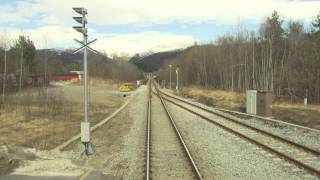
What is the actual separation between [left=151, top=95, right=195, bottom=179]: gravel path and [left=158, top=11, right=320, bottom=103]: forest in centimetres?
3869

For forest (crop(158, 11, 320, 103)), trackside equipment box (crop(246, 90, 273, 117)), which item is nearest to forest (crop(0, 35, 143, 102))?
trackside equipment box (crop(246, 90, 273, 117))

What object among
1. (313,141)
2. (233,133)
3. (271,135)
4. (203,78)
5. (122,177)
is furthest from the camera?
(203,78)

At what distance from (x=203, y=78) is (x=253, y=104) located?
92557 mm

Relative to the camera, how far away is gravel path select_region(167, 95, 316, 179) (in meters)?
12.6

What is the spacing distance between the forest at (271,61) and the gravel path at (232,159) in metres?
38.9

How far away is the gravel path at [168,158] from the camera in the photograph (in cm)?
1270

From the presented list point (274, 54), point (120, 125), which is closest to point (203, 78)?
point (274, 54)

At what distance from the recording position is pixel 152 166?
1386 cm

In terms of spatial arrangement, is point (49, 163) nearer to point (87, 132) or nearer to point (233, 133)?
point (87, 132)

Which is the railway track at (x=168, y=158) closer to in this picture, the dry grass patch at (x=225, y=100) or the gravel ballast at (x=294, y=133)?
the gravel ballast at (x=294, y=133)

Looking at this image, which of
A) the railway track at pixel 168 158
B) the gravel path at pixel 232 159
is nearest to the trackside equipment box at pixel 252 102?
the gravel path at pixel 232 159

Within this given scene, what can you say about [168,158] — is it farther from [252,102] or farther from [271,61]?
[271,61]

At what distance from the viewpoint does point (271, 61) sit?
272 ft

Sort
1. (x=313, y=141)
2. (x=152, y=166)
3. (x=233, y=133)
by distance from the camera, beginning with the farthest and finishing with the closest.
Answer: (x=233, y=133)
(x=313, y=141)
(x=152, y=166)
